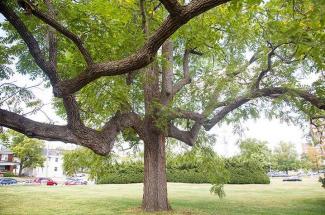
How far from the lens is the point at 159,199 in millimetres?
13695

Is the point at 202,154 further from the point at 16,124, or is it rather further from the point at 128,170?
the point at 128,170

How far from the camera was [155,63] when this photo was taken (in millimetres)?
10766

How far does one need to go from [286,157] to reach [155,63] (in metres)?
77.9

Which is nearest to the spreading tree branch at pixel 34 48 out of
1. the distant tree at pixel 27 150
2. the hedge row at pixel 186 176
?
the hedge row at pixel 186 176

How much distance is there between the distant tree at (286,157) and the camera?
261 feet

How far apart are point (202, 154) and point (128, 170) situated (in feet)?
79.1

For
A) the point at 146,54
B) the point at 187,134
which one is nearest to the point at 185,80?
the point at 187,134

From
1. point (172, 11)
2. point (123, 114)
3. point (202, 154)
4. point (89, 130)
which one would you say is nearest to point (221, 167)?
point (202, 154)

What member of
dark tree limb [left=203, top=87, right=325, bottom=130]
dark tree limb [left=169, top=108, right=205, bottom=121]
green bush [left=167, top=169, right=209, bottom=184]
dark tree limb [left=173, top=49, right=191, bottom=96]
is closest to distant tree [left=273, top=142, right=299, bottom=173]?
green bush [left=167, top=169, right=209, bottom=184]

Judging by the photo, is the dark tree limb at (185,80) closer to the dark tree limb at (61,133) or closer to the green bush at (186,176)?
the dark tree limb at (61,133)

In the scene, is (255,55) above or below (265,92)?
above

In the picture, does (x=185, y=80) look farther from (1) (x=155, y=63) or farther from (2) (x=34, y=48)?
(2) (x=34, y=48)

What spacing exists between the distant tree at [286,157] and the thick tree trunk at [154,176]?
69652 mm

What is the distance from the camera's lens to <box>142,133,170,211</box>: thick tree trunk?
13.7 m
